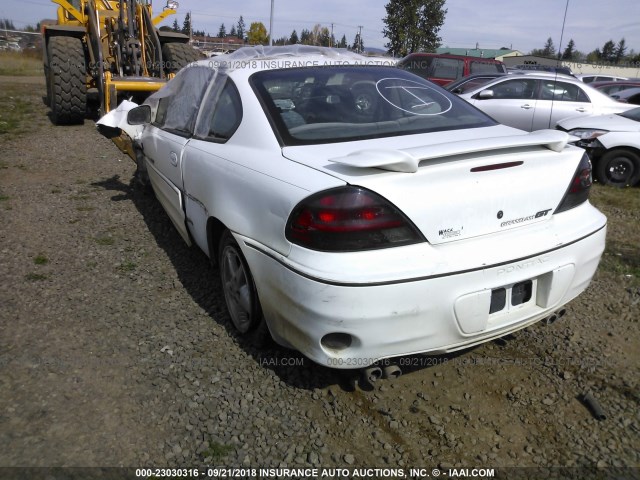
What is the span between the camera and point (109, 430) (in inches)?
92.4

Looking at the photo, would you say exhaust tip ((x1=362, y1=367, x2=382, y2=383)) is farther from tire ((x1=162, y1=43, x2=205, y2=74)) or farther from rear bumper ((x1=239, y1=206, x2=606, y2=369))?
tire ((x1=162, y1=43, x2=205, y2=74))

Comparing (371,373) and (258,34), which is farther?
(258,34)

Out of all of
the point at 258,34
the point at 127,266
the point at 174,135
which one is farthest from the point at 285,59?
the point at 258,34

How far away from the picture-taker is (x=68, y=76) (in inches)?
373

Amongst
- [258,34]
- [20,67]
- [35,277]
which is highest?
[258,34]

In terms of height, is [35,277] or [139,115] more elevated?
[139,115]

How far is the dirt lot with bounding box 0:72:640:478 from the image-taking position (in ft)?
7.37

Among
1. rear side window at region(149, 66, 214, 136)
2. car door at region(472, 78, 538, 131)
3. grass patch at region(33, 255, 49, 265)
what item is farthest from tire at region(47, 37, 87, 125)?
car door at region(472, 78, 538, 131)

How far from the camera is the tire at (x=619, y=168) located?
6.94 m

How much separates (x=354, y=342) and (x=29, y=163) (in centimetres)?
703

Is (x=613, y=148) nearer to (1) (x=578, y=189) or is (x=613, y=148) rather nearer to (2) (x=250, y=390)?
(1) (x=578, y=189)

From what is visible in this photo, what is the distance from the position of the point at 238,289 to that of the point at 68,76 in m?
8.37

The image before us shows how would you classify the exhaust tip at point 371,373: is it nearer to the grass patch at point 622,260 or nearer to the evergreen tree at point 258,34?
the grass patch at point 622,260

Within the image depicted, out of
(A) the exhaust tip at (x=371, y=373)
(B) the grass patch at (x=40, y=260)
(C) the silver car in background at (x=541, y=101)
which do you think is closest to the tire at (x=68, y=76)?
(B) the grass patch at (x=40, y=260)
